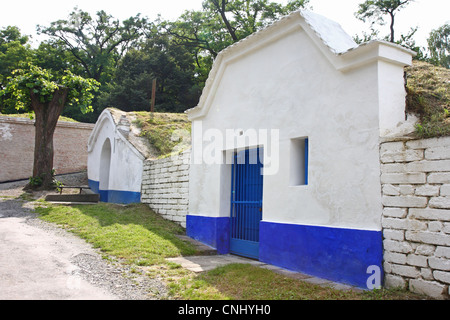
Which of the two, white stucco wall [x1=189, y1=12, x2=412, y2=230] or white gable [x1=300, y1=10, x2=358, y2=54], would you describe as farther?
white gable [x1=300, y1=10, x2=358, y2=54]

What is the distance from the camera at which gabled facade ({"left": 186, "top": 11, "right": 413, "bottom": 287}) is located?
5.04 meters

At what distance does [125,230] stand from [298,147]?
13.8 ft

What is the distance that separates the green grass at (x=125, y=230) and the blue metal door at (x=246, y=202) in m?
1.02

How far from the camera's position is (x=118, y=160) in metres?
13.0

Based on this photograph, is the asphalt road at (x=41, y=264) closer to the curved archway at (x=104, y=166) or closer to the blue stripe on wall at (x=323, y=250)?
the blue stripe on wall at (x=323, y=250)

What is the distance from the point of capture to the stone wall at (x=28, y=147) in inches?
733

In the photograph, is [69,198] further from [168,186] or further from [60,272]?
[60,272]

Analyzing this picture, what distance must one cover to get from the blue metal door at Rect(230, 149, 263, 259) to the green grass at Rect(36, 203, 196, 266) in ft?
3.36

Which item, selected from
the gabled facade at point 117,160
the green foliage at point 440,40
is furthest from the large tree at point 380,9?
the gabled facade at point 117,160

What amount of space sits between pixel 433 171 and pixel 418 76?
7.42 feet

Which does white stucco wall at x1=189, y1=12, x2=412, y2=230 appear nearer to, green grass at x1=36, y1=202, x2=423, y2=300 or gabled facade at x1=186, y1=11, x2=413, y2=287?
gabled facade at x1=186, y1=11, x2=413, y2=287

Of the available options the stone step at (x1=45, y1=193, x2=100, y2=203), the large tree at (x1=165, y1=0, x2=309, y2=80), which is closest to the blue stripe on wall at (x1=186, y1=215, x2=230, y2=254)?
the stone step at (x1=45, y1=193, x2=100, y2=203)

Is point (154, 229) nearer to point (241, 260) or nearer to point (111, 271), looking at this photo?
point (241, 260)

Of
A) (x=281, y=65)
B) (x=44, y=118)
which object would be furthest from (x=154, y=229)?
(x=44, y=118)
